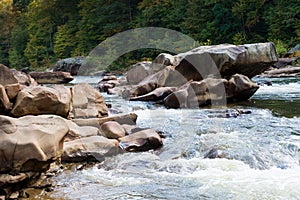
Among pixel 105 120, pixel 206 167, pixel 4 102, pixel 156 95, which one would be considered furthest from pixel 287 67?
pixel 4 102

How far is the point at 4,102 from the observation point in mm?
5762

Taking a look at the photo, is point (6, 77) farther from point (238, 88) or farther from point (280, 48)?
point (280, 48)

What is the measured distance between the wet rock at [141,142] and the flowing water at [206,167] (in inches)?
6.6

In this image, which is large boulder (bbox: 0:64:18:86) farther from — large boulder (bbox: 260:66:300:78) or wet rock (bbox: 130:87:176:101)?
large boulder (bbox: 260:66:300:78)

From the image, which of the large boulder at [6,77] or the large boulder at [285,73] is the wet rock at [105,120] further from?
the large boulder at [285,73]

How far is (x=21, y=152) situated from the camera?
12.8 ft

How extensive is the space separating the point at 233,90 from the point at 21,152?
7.09m

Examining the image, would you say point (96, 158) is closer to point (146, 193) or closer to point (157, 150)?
point (157, 150)

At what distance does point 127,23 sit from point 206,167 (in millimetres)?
30057

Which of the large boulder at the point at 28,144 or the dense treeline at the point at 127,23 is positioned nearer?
the large boulder at the point at 28,144

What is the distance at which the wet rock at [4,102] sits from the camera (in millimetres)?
5715

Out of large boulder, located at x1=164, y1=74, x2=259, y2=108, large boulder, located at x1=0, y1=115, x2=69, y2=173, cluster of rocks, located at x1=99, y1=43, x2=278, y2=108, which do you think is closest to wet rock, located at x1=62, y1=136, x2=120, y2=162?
large boulder, located at x1=0, y1=115, x2=69, y2=173

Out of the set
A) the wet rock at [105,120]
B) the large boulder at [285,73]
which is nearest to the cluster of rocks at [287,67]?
the large boulder at [285,73]

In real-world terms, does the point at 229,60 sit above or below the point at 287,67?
above
